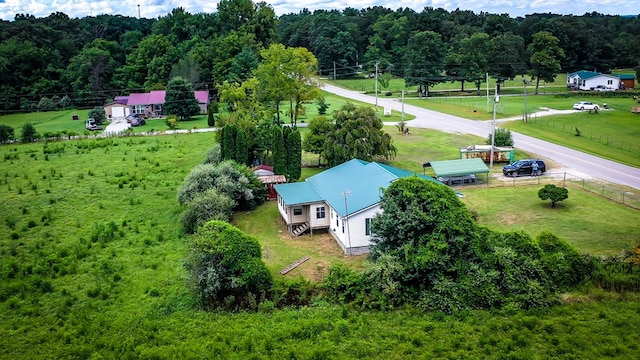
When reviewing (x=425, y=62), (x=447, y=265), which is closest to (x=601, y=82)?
(x=425, y=62)

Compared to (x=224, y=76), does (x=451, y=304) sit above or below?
below

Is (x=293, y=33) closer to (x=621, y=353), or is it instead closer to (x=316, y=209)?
(x=316, y=209)

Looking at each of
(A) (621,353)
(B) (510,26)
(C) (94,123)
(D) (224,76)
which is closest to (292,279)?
(A) (621,353)

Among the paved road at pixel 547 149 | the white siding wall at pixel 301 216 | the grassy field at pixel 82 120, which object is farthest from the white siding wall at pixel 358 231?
the grassy field at pixel 82 120

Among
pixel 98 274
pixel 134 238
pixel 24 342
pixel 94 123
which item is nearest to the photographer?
pixel 24 342

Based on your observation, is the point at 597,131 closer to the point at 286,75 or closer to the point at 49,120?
the point at 286,75

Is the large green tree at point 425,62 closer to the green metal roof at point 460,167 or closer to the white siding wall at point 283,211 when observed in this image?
the green metal roof at point 460,167

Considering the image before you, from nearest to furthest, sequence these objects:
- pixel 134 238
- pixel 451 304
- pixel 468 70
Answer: pixel 451 304, pixel 134 238, pixel 468 70

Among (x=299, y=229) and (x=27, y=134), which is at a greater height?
(x=27, y=134)
